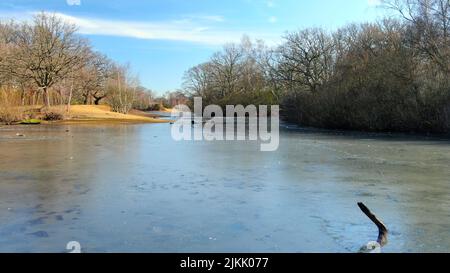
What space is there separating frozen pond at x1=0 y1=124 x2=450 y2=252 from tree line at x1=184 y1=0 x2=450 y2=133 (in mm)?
13652

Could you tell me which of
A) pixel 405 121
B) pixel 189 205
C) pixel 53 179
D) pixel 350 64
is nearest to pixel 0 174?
pixel 53 179

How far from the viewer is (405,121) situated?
83.3 feet

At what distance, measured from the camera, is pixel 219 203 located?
670 cm

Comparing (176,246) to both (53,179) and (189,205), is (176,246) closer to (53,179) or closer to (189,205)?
(189,205)

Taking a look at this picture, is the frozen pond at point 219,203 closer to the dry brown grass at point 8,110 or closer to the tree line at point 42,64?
the dry brown grass at point 8,110

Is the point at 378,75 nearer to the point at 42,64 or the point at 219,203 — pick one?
the point at 219,203

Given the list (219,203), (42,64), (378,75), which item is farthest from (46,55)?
(219,203)

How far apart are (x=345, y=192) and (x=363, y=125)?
21056 millimetres

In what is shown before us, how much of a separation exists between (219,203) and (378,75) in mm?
22739

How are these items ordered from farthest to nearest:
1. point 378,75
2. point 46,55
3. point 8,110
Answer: point 46,55 → point 8,110 → point 378,75

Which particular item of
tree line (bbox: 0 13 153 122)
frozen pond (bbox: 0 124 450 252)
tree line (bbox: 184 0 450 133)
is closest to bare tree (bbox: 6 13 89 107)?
tree line (bbox: 0 13 153 122)

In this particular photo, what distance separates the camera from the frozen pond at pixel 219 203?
481 cm

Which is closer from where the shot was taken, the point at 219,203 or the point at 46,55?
the point at 219,203

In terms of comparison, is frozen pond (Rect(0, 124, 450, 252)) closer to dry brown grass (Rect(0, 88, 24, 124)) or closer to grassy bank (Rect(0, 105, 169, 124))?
dry brown grass (Rect(0, 88, 24, 124))
